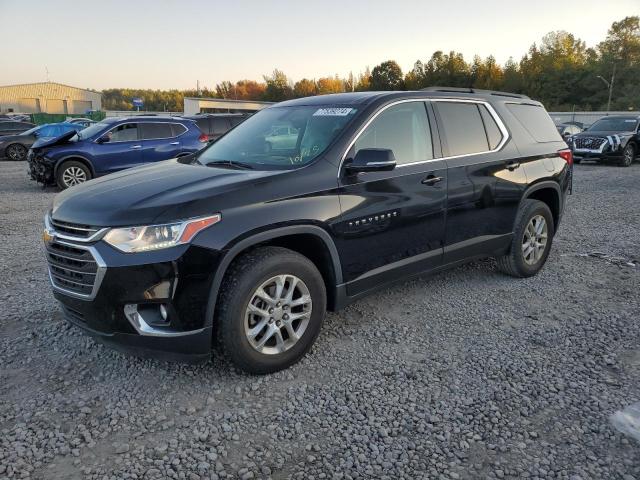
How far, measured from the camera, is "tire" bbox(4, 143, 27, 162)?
62.2 ft

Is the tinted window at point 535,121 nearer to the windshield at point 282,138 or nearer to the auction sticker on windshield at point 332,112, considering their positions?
the auction sticker on windshield at point 332,112

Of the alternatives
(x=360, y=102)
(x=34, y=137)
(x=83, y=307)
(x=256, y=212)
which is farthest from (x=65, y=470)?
(x=34, y=137)

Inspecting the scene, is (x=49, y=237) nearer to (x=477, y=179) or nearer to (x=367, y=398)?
(x=367, y=398)

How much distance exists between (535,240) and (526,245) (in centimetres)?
16

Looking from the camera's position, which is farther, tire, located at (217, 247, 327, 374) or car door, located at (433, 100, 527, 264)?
car door, located at (433, 100, 527, 264)

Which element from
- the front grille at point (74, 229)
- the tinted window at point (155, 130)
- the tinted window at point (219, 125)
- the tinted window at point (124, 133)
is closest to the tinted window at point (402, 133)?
the front grille at point (74, 229)

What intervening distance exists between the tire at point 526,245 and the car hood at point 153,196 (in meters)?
2.71

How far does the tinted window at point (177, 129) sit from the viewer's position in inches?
442

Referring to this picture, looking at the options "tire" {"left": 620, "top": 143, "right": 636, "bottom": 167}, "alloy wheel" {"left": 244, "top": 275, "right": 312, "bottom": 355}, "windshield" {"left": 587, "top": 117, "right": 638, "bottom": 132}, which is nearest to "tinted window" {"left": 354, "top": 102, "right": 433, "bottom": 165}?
"alloy wheel" {"left": 244, "top": 275, "right": 312, "bottom": 355}

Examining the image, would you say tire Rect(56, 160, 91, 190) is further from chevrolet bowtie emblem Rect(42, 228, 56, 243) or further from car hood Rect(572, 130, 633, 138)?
car hood Rect(572, 130, 633, 138)

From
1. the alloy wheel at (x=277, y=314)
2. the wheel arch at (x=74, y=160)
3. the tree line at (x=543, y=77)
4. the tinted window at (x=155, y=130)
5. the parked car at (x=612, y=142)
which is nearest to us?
the alloy wheel at (x=277, y=314)

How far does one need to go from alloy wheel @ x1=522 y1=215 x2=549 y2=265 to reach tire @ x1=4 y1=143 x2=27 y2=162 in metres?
20.3

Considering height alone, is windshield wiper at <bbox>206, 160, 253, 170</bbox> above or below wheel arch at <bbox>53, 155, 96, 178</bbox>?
above

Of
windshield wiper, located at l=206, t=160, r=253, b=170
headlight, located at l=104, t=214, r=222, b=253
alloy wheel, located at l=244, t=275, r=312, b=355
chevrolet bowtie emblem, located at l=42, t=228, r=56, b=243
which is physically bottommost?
alloy wheel, located at l=244, t=275, r=312, b=355
